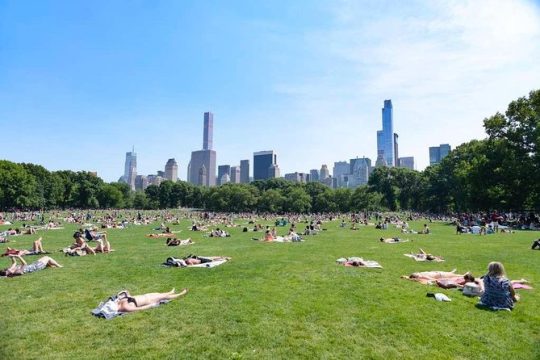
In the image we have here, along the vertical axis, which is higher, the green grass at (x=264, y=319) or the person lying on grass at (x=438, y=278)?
the person lying on grass at (x=438, y=278)

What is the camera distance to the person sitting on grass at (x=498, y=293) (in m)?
8.84

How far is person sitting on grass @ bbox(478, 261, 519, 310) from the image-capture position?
8.84 m

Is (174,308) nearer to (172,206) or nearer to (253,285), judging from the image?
(253,285)

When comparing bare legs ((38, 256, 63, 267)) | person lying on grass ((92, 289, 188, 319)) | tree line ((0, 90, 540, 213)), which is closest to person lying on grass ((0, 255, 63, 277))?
bare legs ((38, 256, 63, 267))

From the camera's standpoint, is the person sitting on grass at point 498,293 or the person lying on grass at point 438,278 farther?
the person lying on grass at point 438,278

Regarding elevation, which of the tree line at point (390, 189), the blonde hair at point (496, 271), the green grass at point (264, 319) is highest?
the tree line at point (390, 189)

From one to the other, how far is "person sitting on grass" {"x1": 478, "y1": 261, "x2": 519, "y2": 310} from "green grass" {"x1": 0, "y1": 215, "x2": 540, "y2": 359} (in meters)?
0.26

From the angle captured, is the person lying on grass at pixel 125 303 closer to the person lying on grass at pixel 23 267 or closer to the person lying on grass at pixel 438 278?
the person lying on grass at pixel 23 267

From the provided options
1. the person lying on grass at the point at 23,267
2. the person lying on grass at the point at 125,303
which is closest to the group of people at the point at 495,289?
the person lying on grass at the point at 125,303

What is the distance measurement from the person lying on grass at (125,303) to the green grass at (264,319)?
29cm

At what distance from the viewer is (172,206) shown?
5655 inches

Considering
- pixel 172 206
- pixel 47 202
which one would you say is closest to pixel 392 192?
pixel 172 206

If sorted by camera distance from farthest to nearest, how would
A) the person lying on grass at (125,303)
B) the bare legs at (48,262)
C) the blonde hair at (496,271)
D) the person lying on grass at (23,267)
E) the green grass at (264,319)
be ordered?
the bare legs at (48,262), the person lying on grass at (23,267), the blonde hair at (496,271), the person lying on grass at (125,303), the green grass at (264,319)

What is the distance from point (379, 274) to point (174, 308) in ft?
22.2
